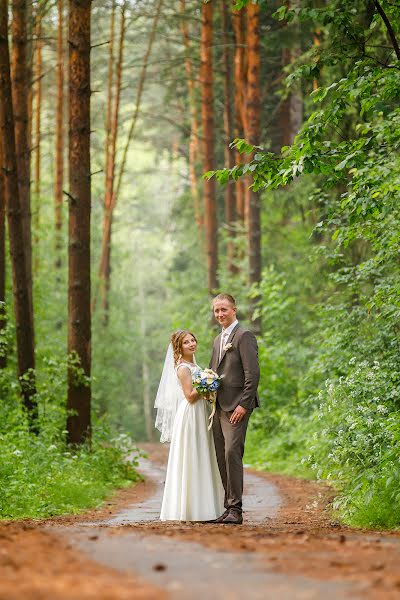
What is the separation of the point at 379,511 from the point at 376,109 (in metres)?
5.02

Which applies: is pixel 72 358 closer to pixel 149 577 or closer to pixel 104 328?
pixel 149 577

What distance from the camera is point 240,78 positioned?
96.5 ft

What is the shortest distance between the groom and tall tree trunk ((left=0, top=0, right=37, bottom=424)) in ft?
21.1

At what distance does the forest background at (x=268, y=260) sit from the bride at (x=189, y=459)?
4.47 ft

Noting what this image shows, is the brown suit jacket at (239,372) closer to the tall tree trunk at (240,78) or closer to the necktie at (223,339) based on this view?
the necktie at (223,339)

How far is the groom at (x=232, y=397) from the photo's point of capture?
32.1 feet

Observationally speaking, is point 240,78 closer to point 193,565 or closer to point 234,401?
point 234,401

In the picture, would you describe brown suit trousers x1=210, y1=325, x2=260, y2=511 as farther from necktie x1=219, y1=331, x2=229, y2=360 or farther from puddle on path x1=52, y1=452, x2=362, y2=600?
puddle on path x1=52, y1=452, x2=362, y2=600

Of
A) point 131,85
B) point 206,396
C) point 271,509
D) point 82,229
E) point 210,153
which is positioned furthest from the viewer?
point 131,85

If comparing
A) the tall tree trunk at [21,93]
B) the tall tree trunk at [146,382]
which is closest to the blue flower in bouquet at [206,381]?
the tall tree trunk at [21,93]

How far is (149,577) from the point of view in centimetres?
483

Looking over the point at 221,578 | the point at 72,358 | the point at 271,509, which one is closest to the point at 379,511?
the point at 271,509

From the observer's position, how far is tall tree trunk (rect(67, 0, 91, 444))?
50.8ft

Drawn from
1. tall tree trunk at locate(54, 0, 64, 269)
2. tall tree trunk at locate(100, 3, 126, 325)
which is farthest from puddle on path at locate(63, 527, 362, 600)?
tall tree trunk at locate(100, 3, 126, 325)
